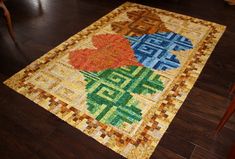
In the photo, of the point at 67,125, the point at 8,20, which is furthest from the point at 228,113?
the point at 8,20

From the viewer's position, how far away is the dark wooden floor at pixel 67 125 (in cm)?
165

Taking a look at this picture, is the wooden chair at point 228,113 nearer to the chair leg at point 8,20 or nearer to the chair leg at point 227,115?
the chair leg at point 227,115

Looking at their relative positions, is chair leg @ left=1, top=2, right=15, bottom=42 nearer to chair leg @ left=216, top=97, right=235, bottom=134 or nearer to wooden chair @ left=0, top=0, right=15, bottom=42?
wooden chair @ left=0, top=0, right=15, bottom=42

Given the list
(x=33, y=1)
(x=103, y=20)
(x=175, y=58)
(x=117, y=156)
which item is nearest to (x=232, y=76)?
(x=175, y=58)

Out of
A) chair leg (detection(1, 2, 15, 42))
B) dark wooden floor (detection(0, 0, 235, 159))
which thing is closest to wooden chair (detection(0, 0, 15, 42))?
chair leg (detection(1, 2, 15, 42))

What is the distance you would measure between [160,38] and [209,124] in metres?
1.27

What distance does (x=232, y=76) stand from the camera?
2.24m

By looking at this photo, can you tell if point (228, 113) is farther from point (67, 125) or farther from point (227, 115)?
point (67, 125)

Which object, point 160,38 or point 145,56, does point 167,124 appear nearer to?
point 145,56

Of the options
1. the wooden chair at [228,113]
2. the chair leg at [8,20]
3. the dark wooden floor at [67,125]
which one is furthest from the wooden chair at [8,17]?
the wooden chair at [228,113]

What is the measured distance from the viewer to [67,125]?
1827 millimetres

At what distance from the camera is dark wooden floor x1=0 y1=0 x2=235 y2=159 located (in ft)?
5.42

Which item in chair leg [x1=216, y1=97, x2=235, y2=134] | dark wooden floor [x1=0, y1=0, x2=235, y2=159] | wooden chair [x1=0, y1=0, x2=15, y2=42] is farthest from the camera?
wooden chair [x1=0, y1=0, x2=15, y2=42]

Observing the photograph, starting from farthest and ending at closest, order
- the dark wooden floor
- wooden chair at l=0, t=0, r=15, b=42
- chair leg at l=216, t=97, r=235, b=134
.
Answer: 1. wooden chair at l=0, t=0, r=15, b=42
2. the dark wooden floor
3. chair leg at l=216, t=97, r=235, b=134
